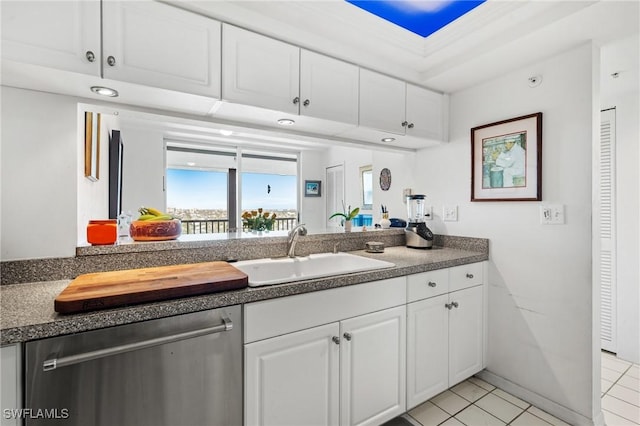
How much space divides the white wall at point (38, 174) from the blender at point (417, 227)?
81.9 inches

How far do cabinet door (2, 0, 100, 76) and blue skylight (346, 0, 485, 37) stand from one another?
1201 millimetres

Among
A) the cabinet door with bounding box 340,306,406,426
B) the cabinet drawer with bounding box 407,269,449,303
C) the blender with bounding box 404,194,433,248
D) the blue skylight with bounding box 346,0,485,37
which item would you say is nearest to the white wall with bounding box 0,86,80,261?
the cabinet door with bounding box 340,306,406,426

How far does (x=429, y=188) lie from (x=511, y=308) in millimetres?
1062

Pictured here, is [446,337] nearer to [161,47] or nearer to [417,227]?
[417,227]

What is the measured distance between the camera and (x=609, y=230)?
2502 millimetres

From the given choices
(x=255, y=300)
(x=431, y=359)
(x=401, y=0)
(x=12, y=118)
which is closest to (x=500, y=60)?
(x=401, y=0)

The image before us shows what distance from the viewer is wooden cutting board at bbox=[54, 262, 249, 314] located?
3.05 feet

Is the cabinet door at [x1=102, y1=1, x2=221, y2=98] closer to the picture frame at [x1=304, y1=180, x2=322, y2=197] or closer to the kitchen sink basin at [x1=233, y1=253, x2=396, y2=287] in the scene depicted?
the kitchen sink basin at [x1=233, y1=253, x2=396, y2=287]

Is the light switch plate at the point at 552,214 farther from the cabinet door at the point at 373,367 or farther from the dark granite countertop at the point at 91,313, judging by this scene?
the cabinet door at the point at 373,367

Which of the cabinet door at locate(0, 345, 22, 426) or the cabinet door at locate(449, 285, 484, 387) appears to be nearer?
the cabinet door at locate(0, 345, 22, 426)

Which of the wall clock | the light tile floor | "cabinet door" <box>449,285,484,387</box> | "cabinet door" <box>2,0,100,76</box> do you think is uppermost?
"cabinet door" <box>2,0,100,76</box>

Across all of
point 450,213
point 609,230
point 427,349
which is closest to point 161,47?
point 427,349

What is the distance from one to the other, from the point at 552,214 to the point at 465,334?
930mm

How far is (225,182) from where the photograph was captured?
5.10 m
